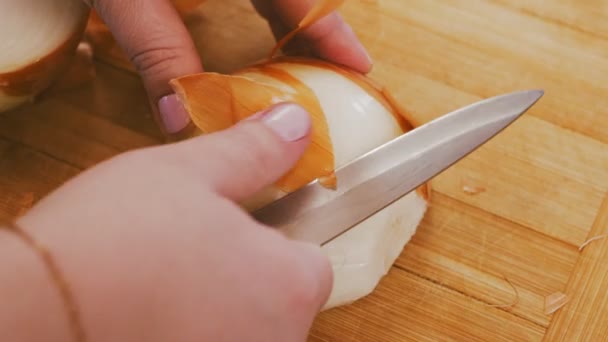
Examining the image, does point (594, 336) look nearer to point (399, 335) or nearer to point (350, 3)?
point (399, 335)

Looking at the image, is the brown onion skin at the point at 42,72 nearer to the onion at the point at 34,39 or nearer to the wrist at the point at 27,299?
the onion at the point at 34,39

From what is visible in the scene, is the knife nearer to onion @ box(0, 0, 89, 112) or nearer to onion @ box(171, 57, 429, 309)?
onion @ box(171, 57, 429, 309)

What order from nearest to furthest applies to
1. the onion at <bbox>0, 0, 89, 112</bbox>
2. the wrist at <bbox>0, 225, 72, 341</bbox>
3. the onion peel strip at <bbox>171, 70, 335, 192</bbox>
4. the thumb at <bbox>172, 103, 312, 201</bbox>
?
the wrist at <bbox>0, 225, 72, 341</bbox> < the thumb at <bbox>172, 103, 312, 201</bbox> < the onion peel strip at <bbox>171, 70, 335, 192</bbox> < the onion at <bbox>0, 0, 89, 112</bbox>

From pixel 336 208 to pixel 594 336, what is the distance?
12.9 inches

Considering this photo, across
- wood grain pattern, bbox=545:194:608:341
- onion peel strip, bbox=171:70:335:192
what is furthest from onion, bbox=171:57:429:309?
wood grain pattern, bbox=545:194:608:341

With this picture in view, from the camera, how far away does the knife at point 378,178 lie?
0.59 metres

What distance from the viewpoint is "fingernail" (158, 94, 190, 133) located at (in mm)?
662

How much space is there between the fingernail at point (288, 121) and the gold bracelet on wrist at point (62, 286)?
0.21 m

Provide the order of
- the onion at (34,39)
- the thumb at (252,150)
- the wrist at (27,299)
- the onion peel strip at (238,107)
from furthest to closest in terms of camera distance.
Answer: the onion at (34,39), the onion peel strip at (238,107), the thumb at (252,150), the wrist at (27,299)

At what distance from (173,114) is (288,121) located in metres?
0.17

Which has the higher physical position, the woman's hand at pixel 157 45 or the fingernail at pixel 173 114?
the woman's hand at pixel 157 45

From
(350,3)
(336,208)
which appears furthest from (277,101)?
(350,3)

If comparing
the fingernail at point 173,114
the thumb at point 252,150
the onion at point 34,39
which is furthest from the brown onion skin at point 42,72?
the thumb at point 252,150

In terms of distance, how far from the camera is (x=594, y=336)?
27.6 inches
